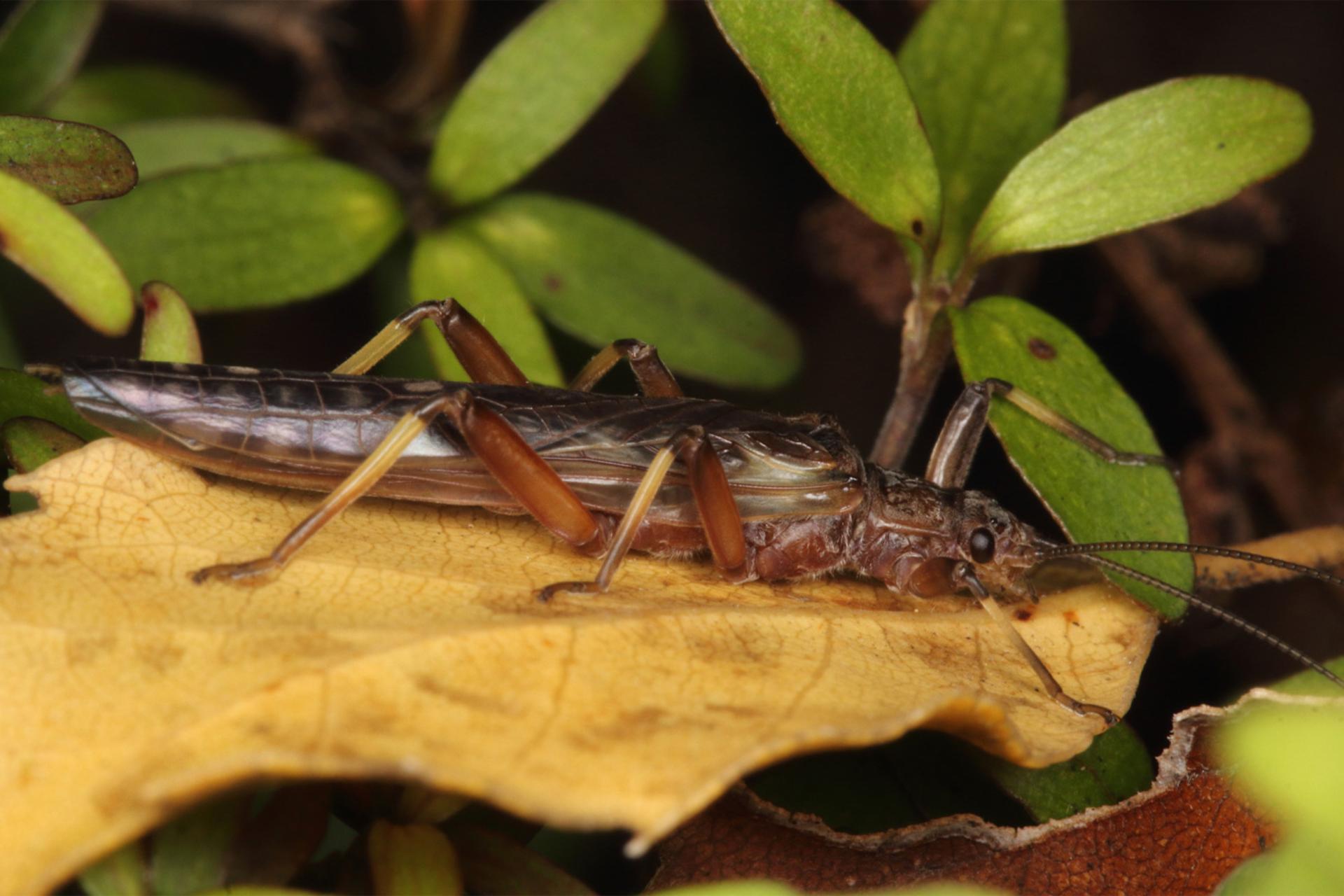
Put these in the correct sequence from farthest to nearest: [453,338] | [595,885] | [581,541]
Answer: [453,338], [581,541], [595,885]

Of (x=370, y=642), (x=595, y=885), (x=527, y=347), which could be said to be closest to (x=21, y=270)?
(x=527, y=347)

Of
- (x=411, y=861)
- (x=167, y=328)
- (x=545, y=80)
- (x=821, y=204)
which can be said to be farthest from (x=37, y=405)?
(x=821, y=204)

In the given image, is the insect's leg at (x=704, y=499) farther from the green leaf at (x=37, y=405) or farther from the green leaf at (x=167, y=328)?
the green leaf at (x=37, y=405)

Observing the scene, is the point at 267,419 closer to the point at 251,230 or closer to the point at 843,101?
the point at 251,230

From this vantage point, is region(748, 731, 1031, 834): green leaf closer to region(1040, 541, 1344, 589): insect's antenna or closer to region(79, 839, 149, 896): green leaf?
region(1040, 541, 1344, 589): insect's antenna

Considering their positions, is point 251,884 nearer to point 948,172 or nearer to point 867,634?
point 867,634
